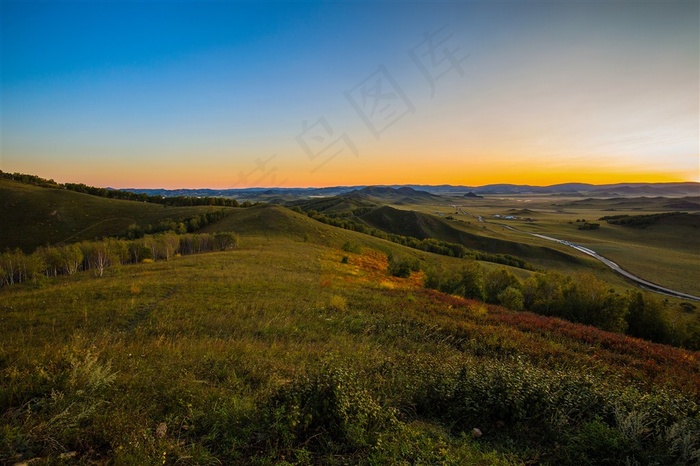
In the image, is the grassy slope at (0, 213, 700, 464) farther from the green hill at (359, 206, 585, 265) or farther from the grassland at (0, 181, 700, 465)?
the green hill at (359, 206, 585, 265)

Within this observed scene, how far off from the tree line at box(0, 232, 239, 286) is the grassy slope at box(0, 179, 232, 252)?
40390mm

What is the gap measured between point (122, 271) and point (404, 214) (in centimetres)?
14630

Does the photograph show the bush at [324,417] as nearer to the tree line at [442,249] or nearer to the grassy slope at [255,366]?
the grassy slope at [255,366]

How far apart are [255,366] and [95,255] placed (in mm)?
54045

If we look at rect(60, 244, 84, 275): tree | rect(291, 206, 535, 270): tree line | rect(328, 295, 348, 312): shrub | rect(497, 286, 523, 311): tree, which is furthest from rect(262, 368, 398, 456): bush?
rect(291, 206, 535, 270): tree line

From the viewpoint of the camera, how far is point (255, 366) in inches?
295

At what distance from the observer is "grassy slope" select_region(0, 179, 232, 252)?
7987 cm

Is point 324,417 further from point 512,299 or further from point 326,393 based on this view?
point 512,299

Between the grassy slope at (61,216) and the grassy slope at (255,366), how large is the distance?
89963mm

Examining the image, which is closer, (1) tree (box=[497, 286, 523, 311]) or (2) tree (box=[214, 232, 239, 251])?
(1) tree (box=[497, 286, 523, 311])

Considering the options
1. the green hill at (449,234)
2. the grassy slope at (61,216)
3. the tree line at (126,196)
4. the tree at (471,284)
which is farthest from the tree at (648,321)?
→ the tree line at (126,196)

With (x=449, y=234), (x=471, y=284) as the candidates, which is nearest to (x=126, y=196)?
(x=449, y=234)

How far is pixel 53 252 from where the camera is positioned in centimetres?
4244

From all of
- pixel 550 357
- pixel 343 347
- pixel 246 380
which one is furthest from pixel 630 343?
pixel 246 380
